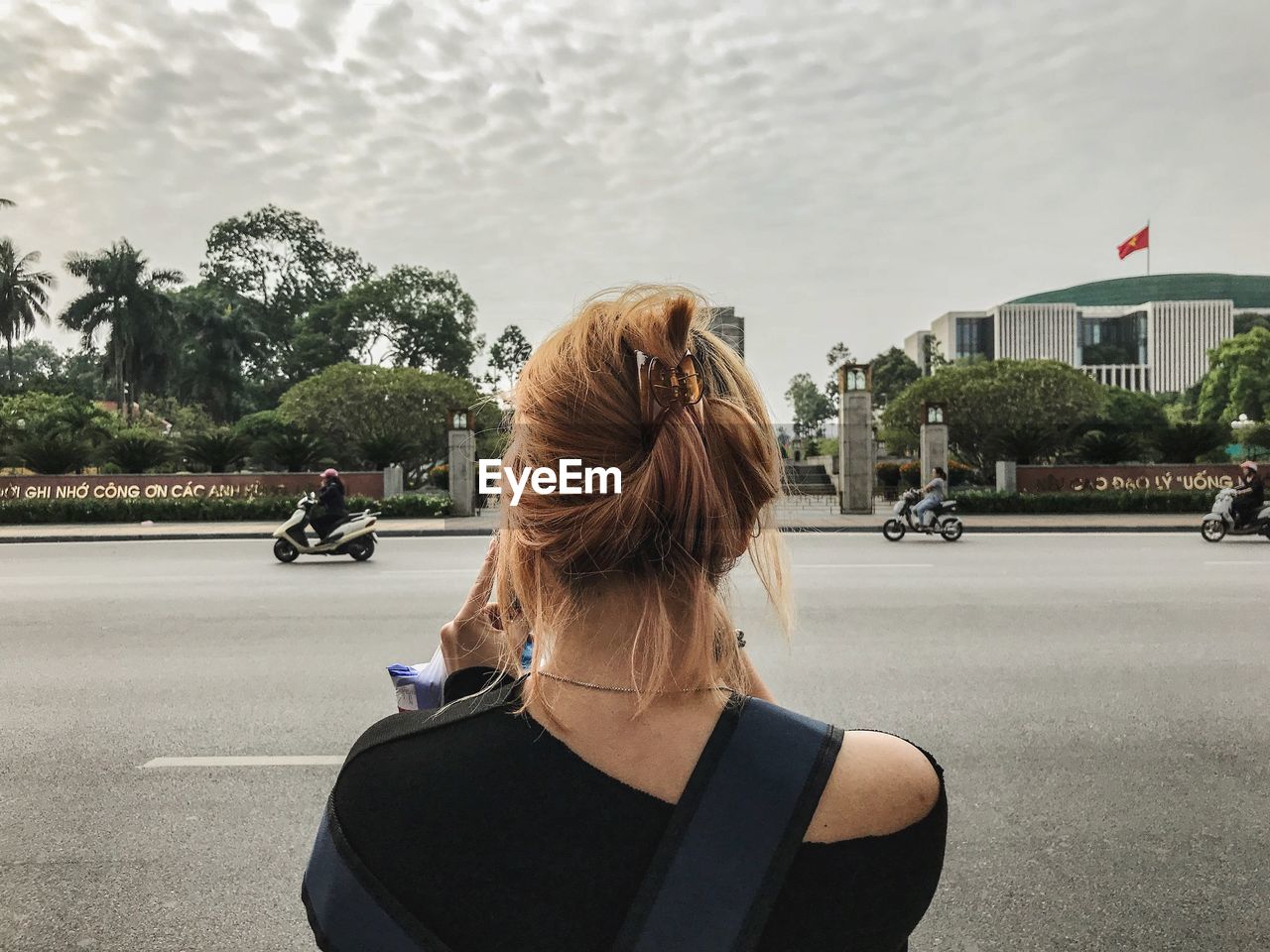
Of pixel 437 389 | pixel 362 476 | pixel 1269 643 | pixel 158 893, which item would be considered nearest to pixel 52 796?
pixel 158 893

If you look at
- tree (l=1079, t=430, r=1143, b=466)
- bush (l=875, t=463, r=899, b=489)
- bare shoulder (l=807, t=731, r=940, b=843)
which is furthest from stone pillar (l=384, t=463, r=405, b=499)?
bare shoulder (l=807, t=731, r=940, b=843)

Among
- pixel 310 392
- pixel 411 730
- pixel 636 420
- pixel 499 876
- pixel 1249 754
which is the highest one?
pixel 310 392

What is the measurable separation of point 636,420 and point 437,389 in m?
34.7

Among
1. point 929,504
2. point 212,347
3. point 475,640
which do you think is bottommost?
point 929,504

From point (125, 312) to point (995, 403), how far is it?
43212 mm

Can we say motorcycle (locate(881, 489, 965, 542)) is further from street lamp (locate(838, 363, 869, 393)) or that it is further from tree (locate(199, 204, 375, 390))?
tree (locate(199, 204, 375, 390))

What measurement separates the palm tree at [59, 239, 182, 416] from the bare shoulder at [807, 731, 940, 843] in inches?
2059

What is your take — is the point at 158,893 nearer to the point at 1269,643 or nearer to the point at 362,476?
the point at 1269,643

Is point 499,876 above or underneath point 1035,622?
above

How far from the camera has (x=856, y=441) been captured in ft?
77.0

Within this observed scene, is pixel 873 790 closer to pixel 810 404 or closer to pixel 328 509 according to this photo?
pixel 328 509

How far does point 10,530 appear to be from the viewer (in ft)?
64.7

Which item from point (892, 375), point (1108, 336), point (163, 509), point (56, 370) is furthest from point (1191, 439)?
point (1108, 336)

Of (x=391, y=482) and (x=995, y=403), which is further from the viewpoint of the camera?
(x=995, y=403)
